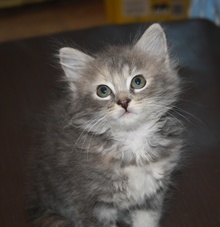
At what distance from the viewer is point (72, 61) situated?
124cm

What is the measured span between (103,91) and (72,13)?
2982 mm

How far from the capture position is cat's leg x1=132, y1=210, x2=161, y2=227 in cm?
128

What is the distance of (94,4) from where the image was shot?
4090 mm

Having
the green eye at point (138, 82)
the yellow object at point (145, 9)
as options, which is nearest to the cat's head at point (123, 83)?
the green eye at point (138, 82)

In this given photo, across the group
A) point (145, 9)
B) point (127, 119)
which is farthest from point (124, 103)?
point (145, 9)

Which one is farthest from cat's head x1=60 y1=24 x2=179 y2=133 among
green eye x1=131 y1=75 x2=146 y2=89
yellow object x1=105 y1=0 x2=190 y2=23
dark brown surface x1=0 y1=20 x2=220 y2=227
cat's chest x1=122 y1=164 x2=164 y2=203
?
yellow object x1=105 y1=0 x2=190 y2=23

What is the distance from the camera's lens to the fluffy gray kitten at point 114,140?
115cm

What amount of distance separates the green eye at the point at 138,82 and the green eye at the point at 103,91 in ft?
0.23

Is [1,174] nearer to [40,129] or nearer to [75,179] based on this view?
[40,129]

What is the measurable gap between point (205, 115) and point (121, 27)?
0.70 m

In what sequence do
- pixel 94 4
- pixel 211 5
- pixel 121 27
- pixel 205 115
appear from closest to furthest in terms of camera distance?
pixel 205 115, pixel 121 27, pixel 211 5, pixel 94 4

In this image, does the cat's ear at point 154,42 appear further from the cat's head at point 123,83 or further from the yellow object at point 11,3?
the yellow object at point 11,3

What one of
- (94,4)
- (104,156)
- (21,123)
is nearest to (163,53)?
(104,156)

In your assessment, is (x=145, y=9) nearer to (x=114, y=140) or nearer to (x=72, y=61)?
(x=72, y=61)
